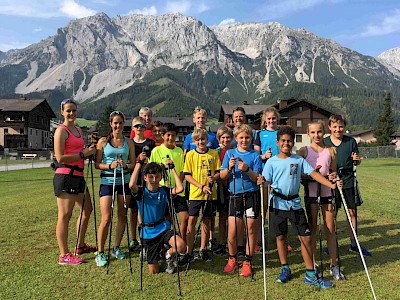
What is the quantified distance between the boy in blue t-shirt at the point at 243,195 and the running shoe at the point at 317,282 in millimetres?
893

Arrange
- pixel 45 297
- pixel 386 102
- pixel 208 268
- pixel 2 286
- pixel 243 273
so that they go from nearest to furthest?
pixel 45 297 → pixel 2 286 → pixel 243 273 → pixel 208 268 → pixel 386 102

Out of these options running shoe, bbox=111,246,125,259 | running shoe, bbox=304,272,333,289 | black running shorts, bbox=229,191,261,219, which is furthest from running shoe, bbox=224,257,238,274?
running shoe, bbox=111,246,125,259

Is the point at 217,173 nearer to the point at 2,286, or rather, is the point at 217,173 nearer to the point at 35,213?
the point at 2,286

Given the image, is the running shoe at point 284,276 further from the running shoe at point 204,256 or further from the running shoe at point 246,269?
the running shoe at point 204,256

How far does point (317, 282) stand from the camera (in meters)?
4.81

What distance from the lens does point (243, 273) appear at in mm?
5238

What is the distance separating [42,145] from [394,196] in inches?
3088

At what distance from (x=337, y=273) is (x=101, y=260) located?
3.82 meters

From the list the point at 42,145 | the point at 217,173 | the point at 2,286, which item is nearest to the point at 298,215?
the point at 217,173

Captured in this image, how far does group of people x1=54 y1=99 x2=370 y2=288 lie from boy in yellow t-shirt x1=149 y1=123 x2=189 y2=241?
0.02m

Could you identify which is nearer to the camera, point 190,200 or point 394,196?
point 190,200

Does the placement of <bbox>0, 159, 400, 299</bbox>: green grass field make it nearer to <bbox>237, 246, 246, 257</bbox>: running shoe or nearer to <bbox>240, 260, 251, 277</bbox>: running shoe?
<bbox>240, 260, 251, 277</bbox>: running shoe

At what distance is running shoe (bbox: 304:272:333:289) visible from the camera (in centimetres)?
476

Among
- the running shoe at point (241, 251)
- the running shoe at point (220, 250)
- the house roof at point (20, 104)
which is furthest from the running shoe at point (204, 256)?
the house roof at point (20, 104)
